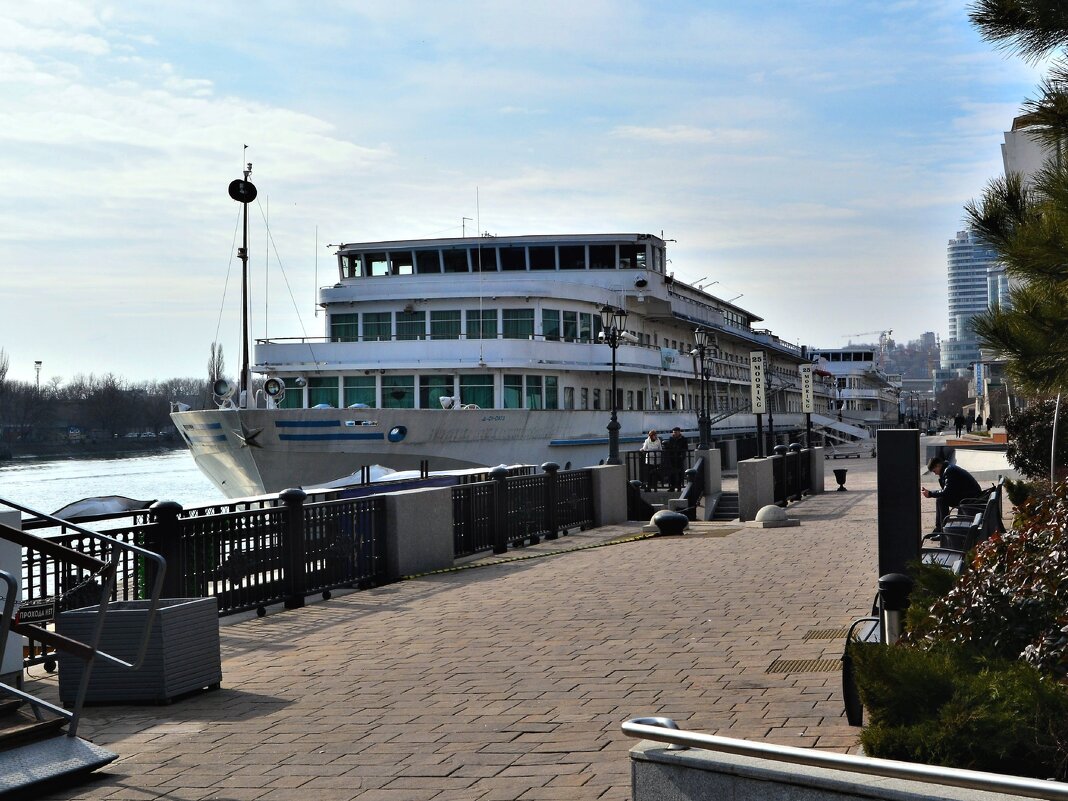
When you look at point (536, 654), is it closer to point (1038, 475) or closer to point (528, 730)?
point (528, 730)

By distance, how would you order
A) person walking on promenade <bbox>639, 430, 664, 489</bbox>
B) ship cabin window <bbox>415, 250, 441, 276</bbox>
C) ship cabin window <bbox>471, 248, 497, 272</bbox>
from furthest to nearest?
ship cabin window <bbox>471, 248, 497, 272</bbox>
ship cabin window <bbox>415, 250, 441, 276</bbox>
person walking on promenade <bbox>639, 430, 664, 489</bbox>

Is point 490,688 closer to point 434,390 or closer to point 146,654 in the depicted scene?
point 146,654

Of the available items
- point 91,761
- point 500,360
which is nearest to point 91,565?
point 91,761

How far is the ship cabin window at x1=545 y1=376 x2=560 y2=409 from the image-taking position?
3659 centimetres

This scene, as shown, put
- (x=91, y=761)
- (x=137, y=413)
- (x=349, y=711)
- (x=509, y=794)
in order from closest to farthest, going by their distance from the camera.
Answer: (x=509, y=794), (x=91, y=761), (x=349, y=711), (x=137, y=413)

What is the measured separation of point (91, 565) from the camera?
6.09 m

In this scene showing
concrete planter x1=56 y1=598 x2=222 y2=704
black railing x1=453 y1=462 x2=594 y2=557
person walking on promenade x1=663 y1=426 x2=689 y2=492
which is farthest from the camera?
person walking on promenade x1=663 y1=426 x2=689 y2=492

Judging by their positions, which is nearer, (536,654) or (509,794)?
(509,794)

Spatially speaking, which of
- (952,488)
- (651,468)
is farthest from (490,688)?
(651,468)

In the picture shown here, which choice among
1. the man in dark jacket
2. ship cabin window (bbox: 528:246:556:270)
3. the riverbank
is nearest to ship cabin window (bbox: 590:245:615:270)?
ship cabin window (bbox: 528:246:556:270)

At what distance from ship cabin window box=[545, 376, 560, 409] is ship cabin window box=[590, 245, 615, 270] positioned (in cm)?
870

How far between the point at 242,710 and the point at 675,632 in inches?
145

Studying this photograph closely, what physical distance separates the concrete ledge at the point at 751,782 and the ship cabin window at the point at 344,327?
34276 mm

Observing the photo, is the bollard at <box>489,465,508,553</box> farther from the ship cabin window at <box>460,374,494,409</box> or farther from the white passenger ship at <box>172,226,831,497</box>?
the ship cabin window at <box>460,374,494,409</box>
